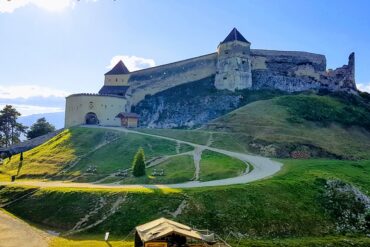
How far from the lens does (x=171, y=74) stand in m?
76.9

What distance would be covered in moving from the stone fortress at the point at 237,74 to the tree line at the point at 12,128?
12706 mm

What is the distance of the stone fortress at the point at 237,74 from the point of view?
244 feet

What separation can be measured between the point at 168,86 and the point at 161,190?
45139mm

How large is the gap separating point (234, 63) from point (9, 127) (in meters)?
43.7

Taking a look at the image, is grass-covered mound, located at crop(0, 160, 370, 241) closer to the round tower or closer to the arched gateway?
the arched gateway

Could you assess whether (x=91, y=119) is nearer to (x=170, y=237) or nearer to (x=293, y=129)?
(x=293, y=129)

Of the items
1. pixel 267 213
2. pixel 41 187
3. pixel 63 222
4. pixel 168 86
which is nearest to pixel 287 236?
pixel 267 213

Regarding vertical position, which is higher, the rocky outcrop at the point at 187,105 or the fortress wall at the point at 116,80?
the fortress wall at the point at 116,80

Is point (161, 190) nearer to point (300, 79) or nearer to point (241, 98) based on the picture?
point (241, 98)

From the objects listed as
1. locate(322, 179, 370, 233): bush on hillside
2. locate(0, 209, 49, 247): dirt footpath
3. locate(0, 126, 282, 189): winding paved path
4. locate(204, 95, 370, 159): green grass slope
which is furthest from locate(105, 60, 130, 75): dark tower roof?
locate(322, 179, 370, 233): bush on hillside

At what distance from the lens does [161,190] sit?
33250mm

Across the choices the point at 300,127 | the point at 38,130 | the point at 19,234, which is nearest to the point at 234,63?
the point at 300,127

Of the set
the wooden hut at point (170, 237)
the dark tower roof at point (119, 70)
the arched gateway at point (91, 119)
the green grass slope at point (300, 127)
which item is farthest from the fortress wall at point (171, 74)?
the wooden hut at point (170, 237)

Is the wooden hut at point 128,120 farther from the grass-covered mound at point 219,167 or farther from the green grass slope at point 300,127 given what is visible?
the grass-covered mound at point 219,167
